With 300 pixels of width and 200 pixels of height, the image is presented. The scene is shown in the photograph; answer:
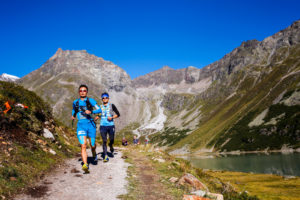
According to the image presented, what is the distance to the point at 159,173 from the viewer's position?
13.0 meters

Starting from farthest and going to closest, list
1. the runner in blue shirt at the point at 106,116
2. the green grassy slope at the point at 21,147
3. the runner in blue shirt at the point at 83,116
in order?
the runner in blue shirt at the point at 106,116 < the runner in blue shirt at the point at 83,116 < the green grassy slope at the point at 21,147

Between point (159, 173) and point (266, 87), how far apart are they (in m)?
207

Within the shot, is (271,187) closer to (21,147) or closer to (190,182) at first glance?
(190,182)

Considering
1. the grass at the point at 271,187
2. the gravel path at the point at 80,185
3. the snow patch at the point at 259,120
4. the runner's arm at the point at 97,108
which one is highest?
the snow patch at the point at 259,120

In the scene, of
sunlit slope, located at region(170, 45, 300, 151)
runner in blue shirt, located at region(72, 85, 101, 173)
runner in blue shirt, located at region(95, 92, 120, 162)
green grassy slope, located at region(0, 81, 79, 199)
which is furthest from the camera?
sunlit slope, located at region(170, 45, 300, 151)

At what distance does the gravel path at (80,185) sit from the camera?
25.8ft

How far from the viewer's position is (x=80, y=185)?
930 centimetres

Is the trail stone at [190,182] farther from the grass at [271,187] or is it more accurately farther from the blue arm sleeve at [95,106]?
the grass at [271,187]

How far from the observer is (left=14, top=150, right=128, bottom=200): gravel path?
786 centimetres

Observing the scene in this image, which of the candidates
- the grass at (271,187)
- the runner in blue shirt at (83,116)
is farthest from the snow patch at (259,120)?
the runner in blue shirt at (83,116)

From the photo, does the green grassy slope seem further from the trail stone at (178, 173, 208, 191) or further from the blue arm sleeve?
the trail stone at (178, 173, 208, 191)

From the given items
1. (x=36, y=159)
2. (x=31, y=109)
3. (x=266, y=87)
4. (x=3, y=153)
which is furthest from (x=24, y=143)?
(x=266, y=87)

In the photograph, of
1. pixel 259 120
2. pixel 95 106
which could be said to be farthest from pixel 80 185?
pixel 259 120

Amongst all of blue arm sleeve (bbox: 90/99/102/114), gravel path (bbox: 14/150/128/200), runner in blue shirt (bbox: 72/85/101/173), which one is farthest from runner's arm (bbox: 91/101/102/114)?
gravel path (bbox: 14/150/128/200)
